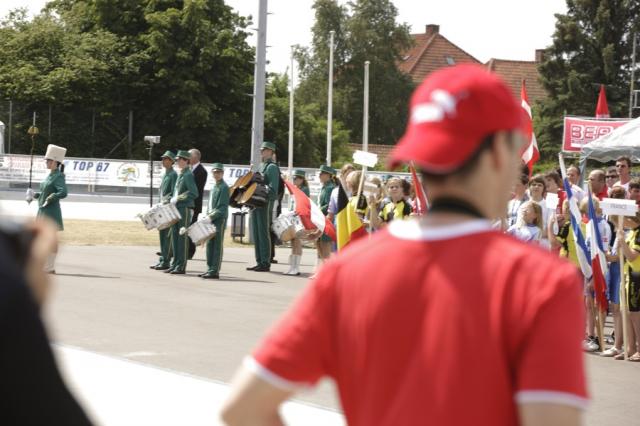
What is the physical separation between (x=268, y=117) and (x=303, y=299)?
5856 centimetres

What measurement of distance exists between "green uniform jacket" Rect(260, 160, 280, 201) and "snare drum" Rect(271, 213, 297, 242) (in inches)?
24.9

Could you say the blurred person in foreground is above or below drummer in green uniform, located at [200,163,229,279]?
above

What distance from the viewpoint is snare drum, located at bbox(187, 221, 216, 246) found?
56.6ft

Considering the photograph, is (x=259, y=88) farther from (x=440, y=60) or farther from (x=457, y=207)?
(x=440, y=60)

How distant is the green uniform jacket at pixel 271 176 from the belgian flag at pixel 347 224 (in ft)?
14.5

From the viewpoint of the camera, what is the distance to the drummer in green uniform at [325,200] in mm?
17562

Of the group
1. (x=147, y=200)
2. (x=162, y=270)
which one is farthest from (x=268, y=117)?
(x=162, y=270)

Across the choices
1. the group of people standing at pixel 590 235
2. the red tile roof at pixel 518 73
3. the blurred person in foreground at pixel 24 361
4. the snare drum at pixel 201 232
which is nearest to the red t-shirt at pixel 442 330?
the blurred person in foreground at pixel 24 361

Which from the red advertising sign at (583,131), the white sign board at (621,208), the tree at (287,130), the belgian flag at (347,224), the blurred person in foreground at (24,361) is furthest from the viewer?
the tree at (287,130)

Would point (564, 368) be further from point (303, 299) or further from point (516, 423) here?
point (303, 299)

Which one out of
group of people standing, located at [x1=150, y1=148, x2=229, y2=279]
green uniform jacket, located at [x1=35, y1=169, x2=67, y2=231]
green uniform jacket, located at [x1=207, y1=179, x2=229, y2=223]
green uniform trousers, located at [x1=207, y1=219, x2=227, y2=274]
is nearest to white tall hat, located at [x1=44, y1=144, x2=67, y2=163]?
green uniform jacket, located at [x1=35, y1=169, x2=67, y2=231]

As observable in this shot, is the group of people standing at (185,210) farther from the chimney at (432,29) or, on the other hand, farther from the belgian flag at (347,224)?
the chimney at (432,29)

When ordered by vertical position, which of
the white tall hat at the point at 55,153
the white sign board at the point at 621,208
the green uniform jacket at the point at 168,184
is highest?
the white tall hat at the point at 55,153

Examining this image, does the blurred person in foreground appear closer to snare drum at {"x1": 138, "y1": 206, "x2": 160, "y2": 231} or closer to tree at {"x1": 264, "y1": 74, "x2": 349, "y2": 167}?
snare drum at {"x1": 138, "y1": 206, "x2": 160, "y2": 231}
